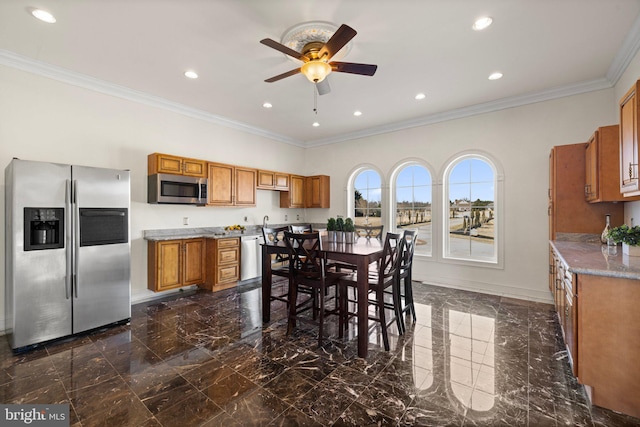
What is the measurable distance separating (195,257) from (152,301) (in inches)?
33.9

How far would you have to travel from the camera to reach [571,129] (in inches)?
154

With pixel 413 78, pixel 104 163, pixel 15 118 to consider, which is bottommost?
pixel 104 163

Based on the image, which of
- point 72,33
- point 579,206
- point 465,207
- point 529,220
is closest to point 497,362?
point 579,206

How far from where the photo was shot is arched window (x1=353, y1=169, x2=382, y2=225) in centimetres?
601

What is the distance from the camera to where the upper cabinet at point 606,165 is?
107 inches

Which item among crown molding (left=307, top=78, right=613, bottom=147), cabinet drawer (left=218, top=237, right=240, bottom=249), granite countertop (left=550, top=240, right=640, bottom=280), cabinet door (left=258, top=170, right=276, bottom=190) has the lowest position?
cabinet drawer (left=218, top=237, right=240, bottom=249)

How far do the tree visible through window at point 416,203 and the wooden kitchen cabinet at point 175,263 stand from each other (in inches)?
A: 153

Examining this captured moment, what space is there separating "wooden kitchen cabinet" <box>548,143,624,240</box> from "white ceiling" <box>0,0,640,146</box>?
43.6 inches

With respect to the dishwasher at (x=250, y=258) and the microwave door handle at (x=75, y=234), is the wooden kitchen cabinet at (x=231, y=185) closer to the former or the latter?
the dishwasher at (x=250, y=258)

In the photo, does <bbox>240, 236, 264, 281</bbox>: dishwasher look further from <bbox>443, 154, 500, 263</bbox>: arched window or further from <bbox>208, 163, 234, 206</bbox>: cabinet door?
<bbox>443, 154, 500, 263</bbox>: arched window

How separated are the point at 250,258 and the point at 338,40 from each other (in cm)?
392

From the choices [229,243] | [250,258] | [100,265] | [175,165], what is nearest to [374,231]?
[250,258]

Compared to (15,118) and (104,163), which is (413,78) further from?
(15,118)

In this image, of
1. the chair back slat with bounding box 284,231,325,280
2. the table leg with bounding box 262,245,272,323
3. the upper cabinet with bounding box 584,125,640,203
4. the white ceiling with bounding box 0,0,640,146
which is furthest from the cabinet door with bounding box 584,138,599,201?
the table leg with bounding box 262,245,272,323
